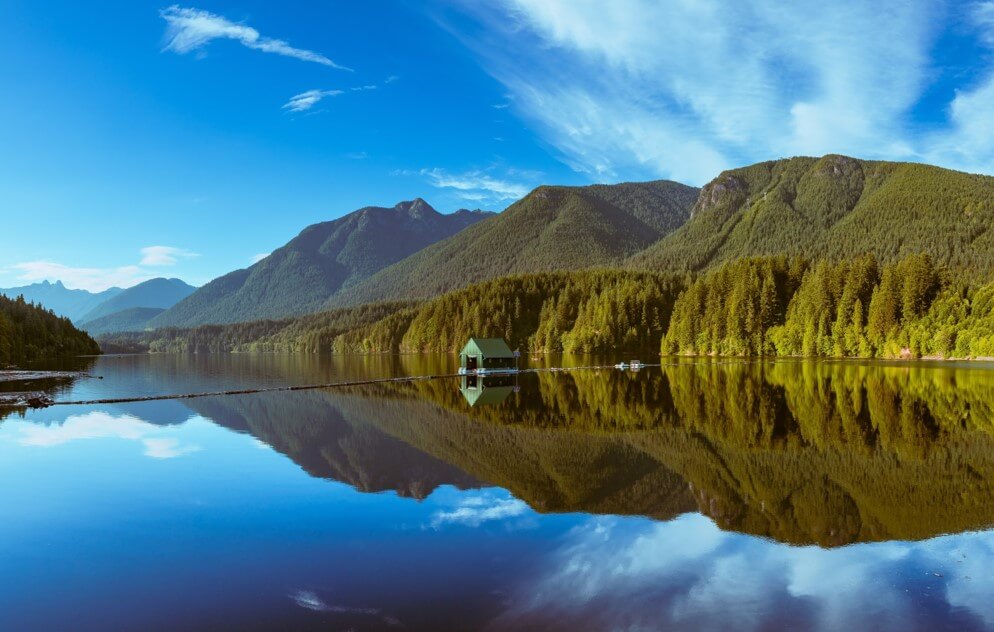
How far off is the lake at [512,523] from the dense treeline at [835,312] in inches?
3408

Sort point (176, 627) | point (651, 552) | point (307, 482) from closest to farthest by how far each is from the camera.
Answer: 1. point (176, 627)
2. point (651, 552)
3. point (307, 482)

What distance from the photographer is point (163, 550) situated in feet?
66.2

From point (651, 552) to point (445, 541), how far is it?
22.5ft

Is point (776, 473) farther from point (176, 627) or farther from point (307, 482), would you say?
point (176, 627)

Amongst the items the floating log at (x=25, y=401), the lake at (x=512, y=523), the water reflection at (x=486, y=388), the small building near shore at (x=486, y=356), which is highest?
the small building near shore at (x=486, y=356)

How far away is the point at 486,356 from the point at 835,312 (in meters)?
93.1

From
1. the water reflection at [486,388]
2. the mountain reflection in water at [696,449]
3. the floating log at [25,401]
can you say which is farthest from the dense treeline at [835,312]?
the floating log at [25,401]

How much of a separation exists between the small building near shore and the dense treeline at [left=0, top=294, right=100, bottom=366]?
339 feet

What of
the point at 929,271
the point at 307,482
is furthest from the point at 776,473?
the point at 929,271

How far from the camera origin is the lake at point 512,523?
15445 mm

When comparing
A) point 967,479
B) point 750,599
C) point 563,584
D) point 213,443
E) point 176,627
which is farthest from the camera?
point 213,443

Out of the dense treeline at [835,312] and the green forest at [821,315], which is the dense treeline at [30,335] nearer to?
the green forest at [821,315]

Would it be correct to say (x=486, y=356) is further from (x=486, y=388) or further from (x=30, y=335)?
(x=30, y=335)

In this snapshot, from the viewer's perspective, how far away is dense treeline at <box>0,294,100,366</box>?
13886cm
